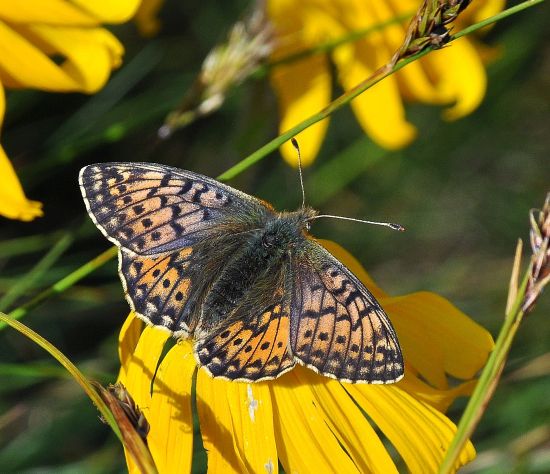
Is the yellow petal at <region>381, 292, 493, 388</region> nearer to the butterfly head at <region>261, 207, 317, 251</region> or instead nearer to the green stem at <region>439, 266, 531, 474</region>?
the butterfly head at <region>261, 207, 317, 251</region>

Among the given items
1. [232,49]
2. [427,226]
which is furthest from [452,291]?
[232,49]

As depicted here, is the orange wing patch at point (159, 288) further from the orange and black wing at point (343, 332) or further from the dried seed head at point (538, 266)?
the dried seed head at point (538, 266)

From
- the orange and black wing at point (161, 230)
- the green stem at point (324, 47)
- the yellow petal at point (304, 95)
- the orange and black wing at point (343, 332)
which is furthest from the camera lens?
the yellow petal at point (304, 95)

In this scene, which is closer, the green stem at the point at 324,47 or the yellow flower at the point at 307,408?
the yellow flower at the point at 307,408

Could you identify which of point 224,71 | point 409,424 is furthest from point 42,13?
point 409,424

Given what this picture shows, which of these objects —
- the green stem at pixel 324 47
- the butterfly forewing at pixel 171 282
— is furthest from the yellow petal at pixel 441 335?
the green stem at pixel 324 47

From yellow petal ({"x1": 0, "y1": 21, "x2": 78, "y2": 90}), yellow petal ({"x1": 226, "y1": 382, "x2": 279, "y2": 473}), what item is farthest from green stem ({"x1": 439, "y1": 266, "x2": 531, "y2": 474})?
yellow petal ({"x1": 0, "y1": 21, "x2": 78, "y2": 90})

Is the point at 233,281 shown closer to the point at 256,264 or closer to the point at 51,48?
the point at 256,264

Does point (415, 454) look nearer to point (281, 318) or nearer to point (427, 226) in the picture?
point (281, 318)
